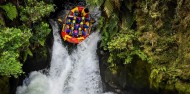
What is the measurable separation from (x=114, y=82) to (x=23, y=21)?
4658 mm

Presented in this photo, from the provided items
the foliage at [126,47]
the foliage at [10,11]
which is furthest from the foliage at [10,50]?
the foliage at [126,47]

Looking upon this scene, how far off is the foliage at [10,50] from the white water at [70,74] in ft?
9.56

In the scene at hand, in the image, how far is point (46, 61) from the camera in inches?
557

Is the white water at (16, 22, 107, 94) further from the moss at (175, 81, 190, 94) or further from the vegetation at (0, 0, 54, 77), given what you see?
the moss at (175, 81, 190, 94)

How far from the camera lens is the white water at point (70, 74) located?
13539mm

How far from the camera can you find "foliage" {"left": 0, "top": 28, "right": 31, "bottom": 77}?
388 inches

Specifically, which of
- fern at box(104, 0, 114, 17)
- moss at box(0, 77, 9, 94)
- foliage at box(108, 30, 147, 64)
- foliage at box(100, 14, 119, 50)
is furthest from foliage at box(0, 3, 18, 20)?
foliage at box(108, 30, 147, 64)

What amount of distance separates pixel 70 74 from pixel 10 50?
14.2 feet

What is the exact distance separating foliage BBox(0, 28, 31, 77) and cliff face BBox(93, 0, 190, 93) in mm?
3613

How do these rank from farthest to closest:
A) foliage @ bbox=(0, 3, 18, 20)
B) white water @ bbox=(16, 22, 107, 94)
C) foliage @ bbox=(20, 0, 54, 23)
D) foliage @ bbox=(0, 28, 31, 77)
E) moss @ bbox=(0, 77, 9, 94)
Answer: white water @ bbox=(16, 22, 107, 94), foliage @ bbox=(20, 0, 54, 23), foliage @ bbox=(0, 3, 18, 20), moss @ bbox=(0, 77, 9, 94), foliage @ bbox=(0, 28, 31, 77)

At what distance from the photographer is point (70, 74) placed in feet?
46.7

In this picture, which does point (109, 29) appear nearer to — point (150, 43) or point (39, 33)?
point (150, 43)

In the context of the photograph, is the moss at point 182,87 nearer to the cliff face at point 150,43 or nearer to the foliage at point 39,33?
the cliff face at point 150,43

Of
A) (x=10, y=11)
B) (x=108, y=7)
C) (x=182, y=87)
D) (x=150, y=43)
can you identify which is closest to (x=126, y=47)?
Result: (x=150, y=43)
